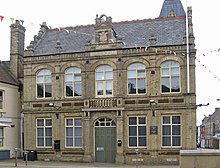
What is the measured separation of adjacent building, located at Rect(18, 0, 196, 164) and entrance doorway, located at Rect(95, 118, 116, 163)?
0.11 feet

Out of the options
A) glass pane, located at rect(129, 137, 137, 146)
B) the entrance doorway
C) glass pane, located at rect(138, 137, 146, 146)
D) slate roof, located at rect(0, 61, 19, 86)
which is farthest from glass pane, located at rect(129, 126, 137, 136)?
slate roof, located at rect(0, 61, 19, 86)

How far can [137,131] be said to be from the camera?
27.9m

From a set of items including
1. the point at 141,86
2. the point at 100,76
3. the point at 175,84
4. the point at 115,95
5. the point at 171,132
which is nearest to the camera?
the point at 171,132

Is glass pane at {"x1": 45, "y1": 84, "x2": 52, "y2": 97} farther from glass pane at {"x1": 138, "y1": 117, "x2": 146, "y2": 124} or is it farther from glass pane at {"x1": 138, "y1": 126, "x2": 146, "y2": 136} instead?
glass pane at {"x1": 138, "y1": 126, "x2": 146, "y2": 136}

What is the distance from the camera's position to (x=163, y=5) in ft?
201

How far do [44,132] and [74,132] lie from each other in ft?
8.04

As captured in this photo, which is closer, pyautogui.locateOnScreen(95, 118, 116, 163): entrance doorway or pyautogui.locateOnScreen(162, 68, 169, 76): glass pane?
pyautogui.locateOnScreen(162, 68, 169, 76): glass pane

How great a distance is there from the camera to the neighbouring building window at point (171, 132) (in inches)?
1071

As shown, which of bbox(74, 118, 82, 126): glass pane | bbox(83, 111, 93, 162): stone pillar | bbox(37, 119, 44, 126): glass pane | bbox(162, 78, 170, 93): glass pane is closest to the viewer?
bbox(162, 78, 170, 93): glass pane

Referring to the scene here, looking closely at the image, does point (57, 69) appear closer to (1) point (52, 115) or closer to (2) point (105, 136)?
(1) point (52, 115)

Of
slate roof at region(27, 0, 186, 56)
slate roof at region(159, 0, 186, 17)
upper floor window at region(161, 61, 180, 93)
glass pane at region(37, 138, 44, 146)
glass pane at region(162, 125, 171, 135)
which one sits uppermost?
slate roof at region(159, 0, 186, 17)

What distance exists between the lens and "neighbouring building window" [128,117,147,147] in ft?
91.2

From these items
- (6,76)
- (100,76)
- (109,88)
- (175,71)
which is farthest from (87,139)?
(6,76)

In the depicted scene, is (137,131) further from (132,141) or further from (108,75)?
(108,75)
